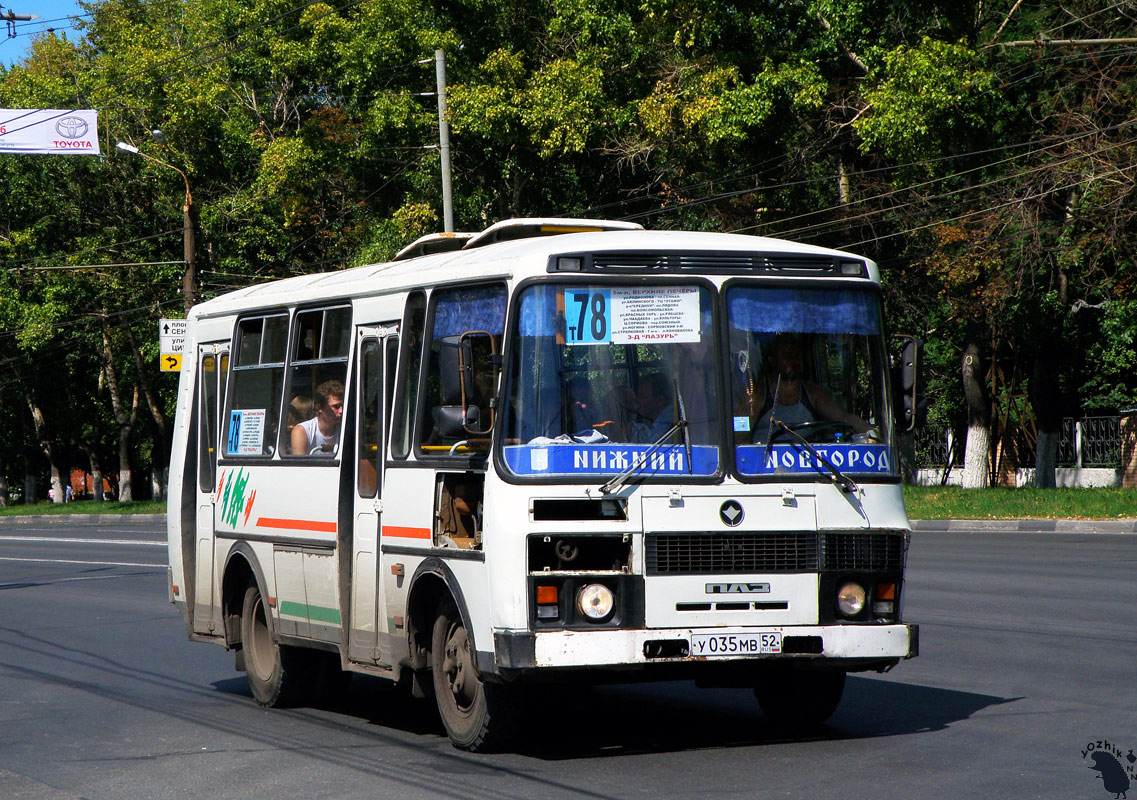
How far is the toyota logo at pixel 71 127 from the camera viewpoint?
39625mm

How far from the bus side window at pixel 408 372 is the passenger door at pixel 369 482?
0.14 meters

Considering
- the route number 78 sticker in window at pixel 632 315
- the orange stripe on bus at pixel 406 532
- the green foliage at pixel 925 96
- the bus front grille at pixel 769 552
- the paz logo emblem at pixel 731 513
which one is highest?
Result: the green foliage at pixel 925 96

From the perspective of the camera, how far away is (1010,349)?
41.8 m

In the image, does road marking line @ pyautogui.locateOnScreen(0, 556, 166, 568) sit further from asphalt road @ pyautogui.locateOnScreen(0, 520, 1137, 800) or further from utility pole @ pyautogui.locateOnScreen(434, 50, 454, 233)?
utility pole @ pyautogui.locateOnScreen(434, 50, 454, 233)

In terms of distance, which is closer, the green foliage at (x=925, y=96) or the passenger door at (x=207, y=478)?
the passenger door at (x=207, y=478)

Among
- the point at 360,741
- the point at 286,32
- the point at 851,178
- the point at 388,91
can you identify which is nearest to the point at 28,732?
the point at 360,741

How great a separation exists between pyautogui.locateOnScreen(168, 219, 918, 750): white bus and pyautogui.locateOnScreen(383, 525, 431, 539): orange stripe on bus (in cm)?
3

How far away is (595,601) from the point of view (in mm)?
7500

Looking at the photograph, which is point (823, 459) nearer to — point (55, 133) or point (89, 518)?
point (55, 133)

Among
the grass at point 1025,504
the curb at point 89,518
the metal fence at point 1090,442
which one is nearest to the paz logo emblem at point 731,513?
the grass at point 1025,504

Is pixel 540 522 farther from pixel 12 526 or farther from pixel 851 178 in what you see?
pixel 12 526

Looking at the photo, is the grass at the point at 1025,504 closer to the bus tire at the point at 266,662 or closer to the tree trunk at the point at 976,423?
the tree trunk at the point at 976,423

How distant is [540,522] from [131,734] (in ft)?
10.8

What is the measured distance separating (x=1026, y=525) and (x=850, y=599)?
18925 mm
